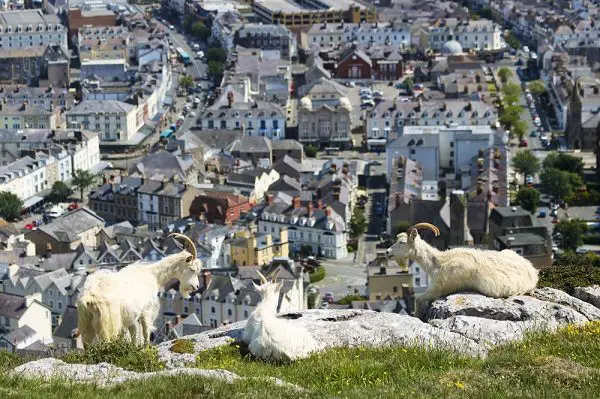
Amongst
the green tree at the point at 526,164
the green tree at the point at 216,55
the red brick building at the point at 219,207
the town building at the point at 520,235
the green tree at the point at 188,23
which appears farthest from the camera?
the green tree at the point at 188,23

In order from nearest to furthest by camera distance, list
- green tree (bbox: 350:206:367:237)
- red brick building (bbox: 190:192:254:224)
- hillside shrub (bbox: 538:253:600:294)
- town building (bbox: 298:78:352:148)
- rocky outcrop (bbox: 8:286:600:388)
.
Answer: rocky outcrop (bbox: 8:286:600:388) < hillside shrub (bbox: 538:253:600:294) < green tree (bbox: 350:206:367:237) < red brick building (bbox: 190:192:254:224) < town building (bbox: 298:78:352:148)

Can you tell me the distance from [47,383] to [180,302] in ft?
94.9

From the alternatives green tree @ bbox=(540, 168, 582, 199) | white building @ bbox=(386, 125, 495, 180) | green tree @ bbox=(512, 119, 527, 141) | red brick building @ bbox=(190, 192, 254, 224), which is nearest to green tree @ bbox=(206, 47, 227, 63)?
green tree @ bbox=(512, 119, 527, 141)

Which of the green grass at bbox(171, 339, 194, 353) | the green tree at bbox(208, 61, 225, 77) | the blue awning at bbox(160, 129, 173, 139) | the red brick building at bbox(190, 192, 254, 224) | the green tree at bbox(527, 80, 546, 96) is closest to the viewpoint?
the green grass at bbox(171, 339, 194, 353)

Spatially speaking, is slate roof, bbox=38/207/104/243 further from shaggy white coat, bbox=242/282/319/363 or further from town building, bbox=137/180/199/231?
shaggy white coat, bbox=242/282/319/363

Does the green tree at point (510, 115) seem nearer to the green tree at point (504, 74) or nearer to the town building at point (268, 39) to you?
the green tree at point (504, 74)

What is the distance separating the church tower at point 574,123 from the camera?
2579 inches

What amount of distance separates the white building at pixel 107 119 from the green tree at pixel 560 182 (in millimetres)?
22492

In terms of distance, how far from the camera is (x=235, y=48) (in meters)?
84.8

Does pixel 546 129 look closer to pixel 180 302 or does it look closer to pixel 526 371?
pixel 180 302

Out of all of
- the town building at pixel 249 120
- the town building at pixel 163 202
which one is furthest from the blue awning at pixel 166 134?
the town building at pixel 163 202

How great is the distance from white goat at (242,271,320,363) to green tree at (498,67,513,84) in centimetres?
6943

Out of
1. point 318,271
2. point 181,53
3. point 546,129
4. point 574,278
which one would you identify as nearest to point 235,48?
point 181,53

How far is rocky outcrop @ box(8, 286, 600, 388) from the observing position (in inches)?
448
